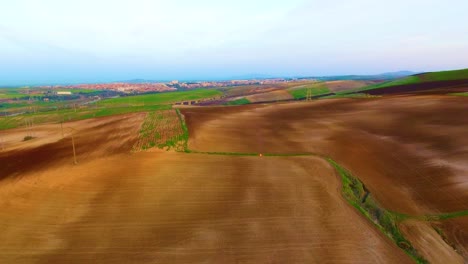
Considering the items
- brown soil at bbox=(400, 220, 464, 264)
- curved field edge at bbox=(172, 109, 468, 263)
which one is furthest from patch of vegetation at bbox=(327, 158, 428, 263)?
brown soil at bbox=(400, 220, 464, 264)

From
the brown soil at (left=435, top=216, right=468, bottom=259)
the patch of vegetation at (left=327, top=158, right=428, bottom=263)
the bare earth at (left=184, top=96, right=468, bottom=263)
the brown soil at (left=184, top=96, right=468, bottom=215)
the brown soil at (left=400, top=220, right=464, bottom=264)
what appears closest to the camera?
the brown soil at (left=400, top=220, right=464, bottom=264)

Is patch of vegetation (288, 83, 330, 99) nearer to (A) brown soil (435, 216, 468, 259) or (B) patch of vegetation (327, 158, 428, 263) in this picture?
(B) patch of vegetation (327, 158, 428, 263)

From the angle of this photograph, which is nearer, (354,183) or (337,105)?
(354,183)

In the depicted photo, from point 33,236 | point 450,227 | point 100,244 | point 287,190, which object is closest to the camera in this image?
point 100,244

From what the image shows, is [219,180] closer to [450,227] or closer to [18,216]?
[18,216]

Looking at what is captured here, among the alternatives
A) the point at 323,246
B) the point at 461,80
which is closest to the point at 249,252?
the point at 323,246

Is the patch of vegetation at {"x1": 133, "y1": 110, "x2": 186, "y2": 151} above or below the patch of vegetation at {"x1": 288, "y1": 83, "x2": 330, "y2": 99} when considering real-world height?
below

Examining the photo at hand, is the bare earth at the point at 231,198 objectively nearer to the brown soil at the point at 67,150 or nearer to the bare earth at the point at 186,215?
the bare earth at the point at 186,215

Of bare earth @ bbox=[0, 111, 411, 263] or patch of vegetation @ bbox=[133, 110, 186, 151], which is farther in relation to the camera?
patch of vegetation @ bbox=[133, 110, 186, 151]
